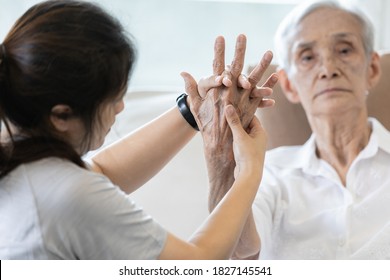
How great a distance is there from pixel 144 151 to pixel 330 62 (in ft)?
1.80

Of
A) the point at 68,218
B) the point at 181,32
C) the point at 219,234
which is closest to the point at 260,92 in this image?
the point at 219,234

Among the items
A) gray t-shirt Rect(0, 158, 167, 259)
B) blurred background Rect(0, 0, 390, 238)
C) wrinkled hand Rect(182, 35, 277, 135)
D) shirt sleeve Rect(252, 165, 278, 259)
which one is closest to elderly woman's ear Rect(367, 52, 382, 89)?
blurred background Rect(0, 0, 390, 238)

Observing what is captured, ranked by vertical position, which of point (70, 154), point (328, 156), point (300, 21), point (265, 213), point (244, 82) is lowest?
point (265, 213)

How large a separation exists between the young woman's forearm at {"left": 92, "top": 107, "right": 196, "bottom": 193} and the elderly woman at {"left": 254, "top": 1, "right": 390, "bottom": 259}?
29 cm

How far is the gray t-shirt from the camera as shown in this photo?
776mm

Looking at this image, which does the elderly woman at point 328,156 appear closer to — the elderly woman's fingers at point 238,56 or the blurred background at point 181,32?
the blurred background at point 181,32

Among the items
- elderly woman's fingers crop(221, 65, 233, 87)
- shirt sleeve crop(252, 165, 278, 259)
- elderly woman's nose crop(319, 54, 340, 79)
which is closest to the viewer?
elderly woman's fingers crop(221, 65, 233, 87)

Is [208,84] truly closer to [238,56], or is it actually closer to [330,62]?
[238,56]

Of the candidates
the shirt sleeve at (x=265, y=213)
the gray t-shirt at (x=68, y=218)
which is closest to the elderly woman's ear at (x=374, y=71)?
the shirt sleeve at (x=265, y=213)

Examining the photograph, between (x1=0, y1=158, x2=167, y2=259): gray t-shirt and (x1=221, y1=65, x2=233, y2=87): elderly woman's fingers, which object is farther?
(x1=221, y1=65, x2=233, y2=87): elderly woman's fingers

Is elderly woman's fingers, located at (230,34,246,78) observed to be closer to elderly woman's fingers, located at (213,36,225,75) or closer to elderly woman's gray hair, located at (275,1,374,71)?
elderly woman's fingers, located at (213,36,225,75)

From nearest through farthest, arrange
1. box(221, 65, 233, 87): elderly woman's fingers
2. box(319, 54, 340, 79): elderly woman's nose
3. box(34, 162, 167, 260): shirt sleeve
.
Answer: box(34, 162, 167, 260): shirt sleeve, box(221, 65, 233, 87): elderly woman's fingers, box(319, 54, 340, 79): elderly woman's nose

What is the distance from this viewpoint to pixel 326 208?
4.50 feet

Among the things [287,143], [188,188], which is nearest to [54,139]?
[188,188]
